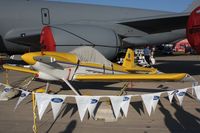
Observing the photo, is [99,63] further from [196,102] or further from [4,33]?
[4,33]

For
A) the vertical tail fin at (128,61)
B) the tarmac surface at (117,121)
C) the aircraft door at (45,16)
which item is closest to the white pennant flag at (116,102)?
the tarmac surface at (117,121)

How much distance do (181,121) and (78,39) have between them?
22.8 ft

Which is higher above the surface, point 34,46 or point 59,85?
point 34,46

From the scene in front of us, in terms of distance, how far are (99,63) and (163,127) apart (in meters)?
3.93

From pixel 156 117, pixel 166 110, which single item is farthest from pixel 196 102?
pixel 156 117

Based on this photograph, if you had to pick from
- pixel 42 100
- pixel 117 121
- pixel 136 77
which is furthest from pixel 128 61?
pixel 42 100

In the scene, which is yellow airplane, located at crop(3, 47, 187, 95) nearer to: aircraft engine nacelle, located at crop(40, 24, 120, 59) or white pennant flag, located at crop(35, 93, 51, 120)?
white pennant flag, located at crop(35, 93, 51, 120)

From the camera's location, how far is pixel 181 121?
21.2 ft

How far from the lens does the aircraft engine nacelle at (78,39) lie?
12.0 m

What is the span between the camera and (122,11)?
17.9 metres

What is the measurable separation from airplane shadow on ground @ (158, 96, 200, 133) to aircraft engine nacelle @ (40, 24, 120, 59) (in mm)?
5626

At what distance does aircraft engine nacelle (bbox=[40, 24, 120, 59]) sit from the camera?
12.0 meters

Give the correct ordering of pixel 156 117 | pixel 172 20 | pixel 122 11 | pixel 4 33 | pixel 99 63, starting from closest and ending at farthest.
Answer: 1. pixel 156 117
2. pixel 99 63
3. pixel 172 20
4. pixel 4 33
5. pixel 122 11

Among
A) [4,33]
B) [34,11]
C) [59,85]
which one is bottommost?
[59,85]
